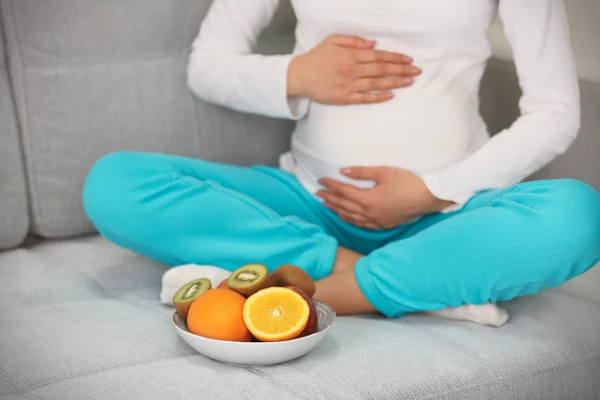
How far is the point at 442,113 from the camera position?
5.19 feet

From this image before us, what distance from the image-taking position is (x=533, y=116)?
150 centimetres

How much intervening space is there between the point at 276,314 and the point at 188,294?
0.51ft

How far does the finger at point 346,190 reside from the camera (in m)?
1.56

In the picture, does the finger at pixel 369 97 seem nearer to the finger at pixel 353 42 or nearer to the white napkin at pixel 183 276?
the finger at pixel 353 42

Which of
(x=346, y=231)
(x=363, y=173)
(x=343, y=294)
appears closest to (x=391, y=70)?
(x=363, y=173)

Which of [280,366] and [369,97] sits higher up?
[369,97]

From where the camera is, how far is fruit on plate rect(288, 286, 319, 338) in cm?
122

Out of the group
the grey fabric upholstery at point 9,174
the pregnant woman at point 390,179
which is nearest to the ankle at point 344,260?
the pregnant woman at point 390,179

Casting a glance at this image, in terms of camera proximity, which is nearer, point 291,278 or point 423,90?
point 291,278

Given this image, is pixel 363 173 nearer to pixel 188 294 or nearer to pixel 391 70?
pixel 391 70

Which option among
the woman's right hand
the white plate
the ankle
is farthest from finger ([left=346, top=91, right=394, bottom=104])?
the white plate

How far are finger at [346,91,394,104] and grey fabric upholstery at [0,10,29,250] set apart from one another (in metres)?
0.60

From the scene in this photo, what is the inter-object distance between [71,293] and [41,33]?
0.48 meters

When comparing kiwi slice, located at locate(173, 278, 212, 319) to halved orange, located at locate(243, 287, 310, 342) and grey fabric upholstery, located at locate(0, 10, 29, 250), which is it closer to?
halved orange, located at locate(243, 287, 310, 342)
